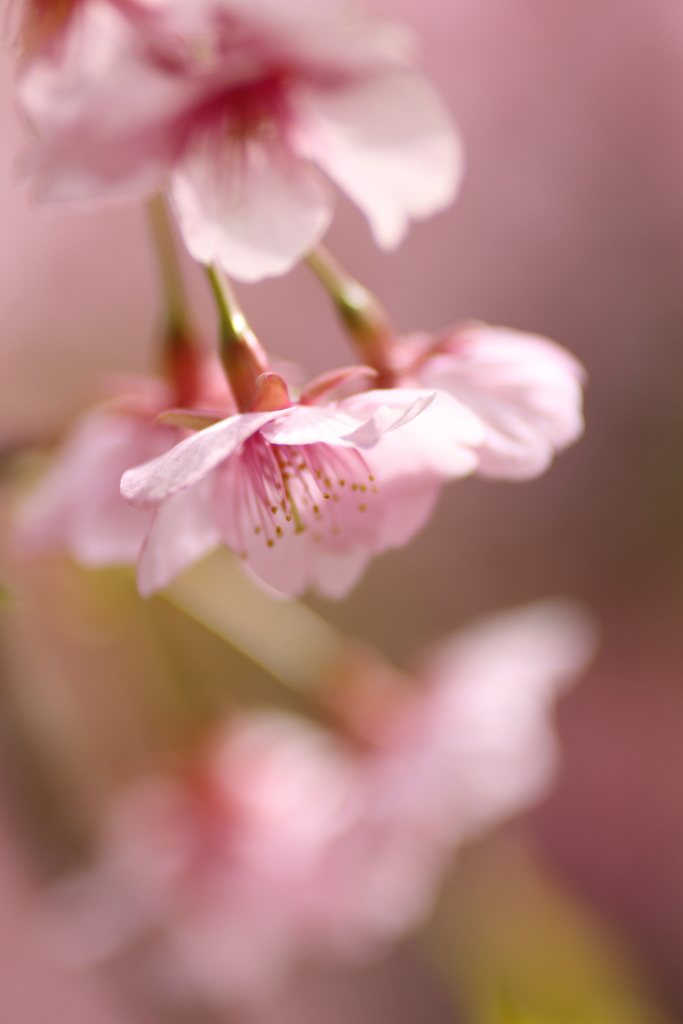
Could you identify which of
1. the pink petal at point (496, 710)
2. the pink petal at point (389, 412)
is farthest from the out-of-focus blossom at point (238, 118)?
the pink petal at point (496, 710)

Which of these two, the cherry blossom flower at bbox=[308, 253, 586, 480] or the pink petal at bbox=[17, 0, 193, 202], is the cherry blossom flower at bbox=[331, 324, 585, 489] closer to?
the cherry blossom flower at bbox=[308, 253, 586, 480]

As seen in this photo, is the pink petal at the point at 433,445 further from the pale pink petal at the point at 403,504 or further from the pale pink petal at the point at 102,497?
the pale pink petal at the point at 102,497

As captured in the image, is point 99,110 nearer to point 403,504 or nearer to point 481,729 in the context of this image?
point 403,504

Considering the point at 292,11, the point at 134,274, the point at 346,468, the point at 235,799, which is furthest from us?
the point at 134,274

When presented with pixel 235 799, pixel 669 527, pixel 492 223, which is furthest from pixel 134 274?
pixel 235 799

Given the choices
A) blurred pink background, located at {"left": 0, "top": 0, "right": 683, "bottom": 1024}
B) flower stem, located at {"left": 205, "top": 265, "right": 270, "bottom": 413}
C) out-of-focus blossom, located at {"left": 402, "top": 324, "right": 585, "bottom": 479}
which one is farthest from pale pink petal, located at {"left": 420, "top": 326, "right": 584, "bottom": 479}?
blurred pink background, located at {"left": 0, "top": 0, "right": 683, "bottom": 1024}

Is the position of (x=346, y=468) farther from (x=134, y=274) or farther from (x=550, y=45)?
(x=550, y=45)

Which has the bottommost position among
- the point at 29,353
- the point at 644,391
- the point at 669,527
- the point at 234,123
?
the point at 669,527
